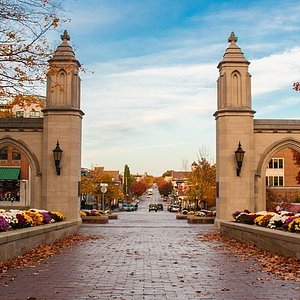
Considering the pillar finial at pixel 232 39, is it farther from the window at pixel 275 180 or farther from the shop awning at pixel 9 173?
the window at pixel 275 180

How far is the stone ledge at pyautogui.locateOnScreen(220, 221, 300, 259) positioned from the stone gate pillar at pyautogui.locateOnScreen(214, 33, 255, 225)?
5.85 m

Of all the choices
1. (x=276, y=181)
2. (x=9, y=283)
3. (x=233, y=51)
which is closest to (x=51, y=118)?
(x=233, y=51)

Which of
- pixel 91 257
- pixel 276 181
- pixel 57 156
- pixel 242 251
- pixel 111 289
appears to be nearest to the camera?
pixel 111 289

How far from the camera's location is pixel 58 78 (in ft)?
87.8

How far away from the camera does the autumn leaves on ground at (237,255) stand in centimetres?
1117

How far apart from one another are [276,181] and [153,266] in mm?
67982

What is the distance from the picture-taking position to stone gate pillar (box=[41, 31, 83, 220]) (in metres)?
26.8

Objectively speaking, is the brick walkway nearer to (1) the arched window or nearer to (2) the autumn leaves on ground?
(2) the autumn leaves on ground

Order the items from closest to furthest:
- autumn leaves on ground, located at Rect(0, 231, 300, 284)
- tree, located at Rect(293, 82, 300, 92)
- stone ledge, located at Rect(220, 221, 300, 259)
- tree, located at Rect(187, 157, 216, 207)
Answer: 1. autumn leaves on ground, located at Rect(0, 231, 300, 284)
2. stone ledge, located at Rect(220, 221, 300, 259)
3. tree, located at Rect(293, 82, 300, 92)
4. tree, located at Rect(187, 157, 216, 207)

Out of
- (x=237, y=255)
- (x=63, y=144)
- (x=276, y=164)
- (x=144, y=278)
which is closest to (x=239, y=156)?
(x=63, y=144)

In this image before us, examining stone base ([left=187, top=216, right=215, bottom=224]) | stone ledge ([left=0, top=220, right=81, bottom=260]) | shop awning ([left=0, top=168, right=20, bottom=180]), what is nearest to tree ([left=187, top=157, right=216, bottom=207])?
stone base ([left=187, top=216, right=215, bottom=224])

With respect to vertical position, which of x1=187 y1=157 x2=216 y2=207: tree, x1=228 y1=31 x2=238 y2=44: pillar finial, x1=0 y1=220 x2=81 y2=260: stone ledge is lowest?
x1=0 y1=220 x2=81 y2=260: stone ledge

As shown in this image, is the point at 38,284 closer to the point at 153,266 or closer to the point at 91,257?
the point at 153,266

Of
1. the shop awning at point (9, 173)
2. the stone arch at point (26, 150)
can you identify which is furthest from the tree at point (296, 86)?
the shop awning at point (9, 173)
